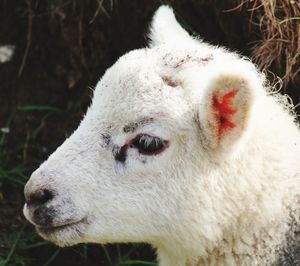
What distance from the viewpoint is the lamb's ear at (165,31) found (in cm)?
494

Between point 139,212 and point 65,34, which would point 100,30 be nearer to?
point 65,34

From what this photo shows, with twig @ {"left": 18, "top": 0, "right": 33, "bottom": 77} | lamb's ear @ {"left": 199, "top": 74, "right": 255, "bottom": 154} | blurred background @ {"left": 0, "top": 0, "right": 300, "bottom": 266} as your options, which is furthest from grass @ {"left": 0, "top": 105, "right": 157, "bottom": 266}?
lamb's ear @ {"left": 199, "top": 74, "right": 255, "bottom": 154}

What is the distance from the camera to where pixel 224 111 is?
4086 millimetres

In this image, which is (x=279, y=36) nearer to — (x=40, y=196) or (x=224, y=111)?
(x=224, y=111)

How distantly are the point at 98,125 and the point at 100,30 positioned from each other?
2641 mm

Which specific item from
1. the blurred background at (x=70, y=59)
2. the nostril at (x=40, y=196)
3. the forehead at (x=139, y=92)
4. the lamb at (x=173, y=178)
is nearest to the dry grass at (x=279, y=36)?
the blurred background at (x=70, y=59)

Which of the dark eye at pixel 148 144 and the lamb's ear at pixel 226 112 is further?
the dark eye at pixel 148 144

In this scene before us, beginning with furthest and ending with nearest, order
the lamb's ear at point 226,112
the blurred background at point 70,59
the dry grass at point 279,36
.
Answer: the blurred background at point 70,59 → the dry grass at point 279,36 → the lamb's ear at point 226,112

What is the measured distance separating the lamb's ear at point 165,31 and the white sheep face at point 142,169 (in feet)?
1.97

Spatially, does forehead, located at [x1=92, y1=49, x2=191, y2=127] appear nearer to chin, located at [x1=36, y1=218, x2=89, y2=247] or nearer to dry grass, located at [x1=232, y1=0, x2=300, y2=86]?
chin, located at [x1=36, y1=218, x2=89, y2=247]

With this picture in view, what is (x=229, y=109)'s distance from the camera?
4.07 m

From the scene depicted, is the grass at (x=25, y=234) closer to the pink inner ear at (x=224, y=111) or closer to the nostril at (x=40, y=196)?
the nostril at (x=40, y=196)

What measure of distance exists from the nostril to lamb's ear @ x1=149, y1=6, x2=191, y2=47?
1.35 m

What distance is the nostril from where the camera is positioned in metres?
4.15
